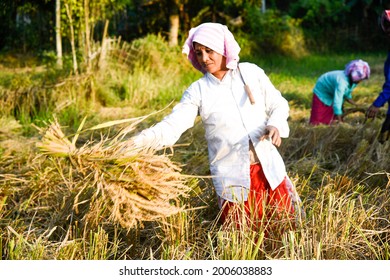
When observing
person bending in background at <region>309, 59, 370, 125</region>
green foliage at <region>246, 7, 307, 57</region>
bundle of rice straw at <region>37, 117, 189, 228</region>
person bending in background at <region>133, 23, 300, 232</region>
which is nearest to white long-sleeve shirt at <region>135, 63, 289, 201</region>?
person bending in background at <region>133, 23, 300, 232</region>

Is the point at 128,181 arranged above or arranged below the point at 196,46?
below

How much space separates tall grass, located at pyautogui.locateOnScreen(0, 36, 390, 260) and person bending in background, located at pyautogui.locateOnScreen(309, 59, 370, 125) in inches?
8.2

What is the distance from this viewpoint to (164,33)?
1241cm

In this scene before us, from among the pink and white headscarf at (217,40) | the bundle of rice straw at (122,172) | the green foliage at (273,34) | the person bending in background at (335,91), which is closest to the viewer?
the bundle of rice straw at (122,172)

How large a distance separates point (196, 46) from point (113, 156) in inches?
27.6

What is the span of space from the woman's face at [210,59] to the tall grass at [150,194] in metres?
0.33

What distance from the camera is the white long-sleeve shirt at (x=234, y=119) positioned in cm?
248

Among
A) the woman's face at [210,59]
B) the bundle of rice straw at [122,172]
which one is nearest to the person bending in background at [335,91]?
the woman's face at [210,59]

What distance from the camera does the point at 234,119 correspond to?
8.13 feet

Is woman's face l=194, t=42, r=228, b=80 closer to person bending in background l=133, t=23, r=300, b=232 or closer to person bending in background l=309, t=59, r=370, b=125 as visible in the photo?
person bending in background l=133, t=23, r=300, b=232

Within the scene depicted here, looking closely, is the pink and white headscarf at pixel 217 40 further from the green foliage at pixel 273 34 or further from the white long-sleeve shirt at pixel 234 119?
the green foliage at pixel 273 34

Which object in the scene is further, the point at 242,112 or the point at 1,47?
the point at 1,47
